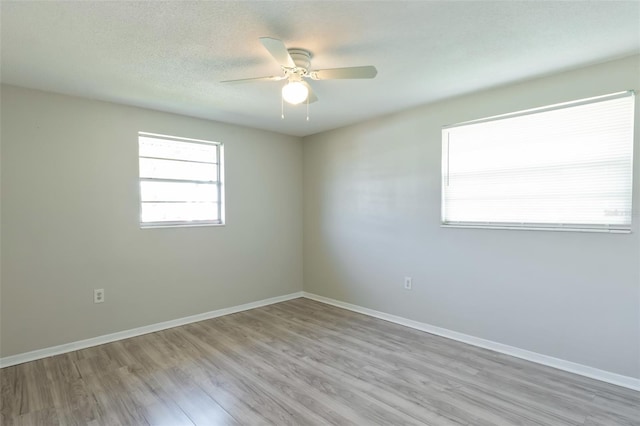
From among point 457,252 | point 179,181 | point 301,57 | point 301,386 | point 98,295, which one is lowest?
point 301,386

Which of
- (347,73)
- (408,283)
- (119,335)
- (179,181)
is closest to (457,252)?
(408,283)

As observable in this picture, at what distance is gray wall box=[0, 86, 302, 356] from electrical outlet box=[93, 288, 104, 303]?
41 millimetres

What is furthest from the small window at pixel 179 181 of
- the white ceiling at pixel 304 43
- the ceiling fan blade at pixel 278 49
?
the ceiling fan blade at pixel 278 49

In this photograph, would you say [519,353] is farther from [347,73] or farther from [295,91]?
[295,91]

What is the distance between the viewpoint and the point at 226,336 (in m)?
3.37

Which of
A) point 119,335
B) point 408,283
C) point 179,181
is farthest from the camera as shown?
point 179,181

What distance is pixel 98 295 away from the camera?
126 inches

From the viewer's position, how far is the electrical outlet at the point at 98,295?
10.5 ft

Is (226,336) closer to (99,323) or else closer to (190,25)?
(99,323)

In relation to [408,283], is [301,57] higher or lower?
higher

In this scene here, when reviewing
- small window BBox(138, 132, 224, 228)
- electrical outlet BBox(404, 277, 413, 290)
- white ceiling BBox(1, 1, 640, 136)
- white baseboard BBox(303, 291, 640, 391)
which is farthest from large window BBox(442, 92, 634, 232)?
small window BBox(138, 132, 224, 228)

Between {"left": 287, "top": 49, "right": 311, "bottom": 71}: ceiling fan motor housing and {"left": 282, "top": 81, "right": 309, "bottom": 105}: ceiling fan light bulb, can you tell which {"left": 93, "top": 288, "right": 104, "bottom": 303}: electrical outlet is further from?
{"left": 287, "top": 49, "right": 311, "bottom": 71}: ceiling fan motor housing

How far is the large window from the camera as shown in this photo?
2.43 metres

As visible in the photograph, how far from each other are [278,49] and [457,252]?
2487 millimetres
